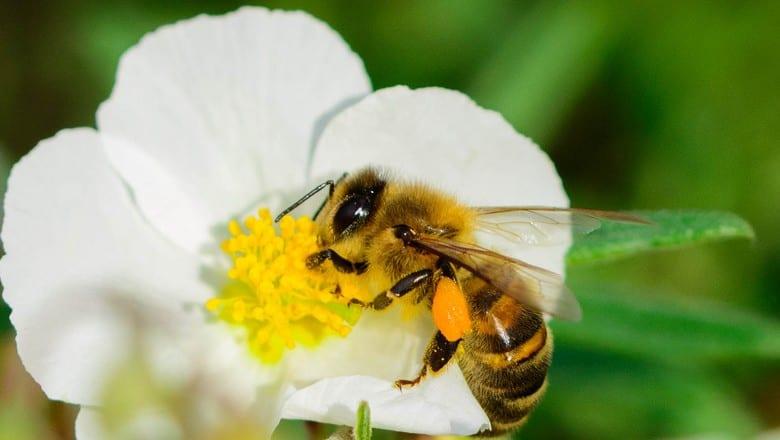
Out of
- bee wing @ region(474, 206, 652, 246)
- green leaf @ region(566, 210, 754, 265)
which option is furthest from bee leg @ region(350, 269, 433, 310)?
green leaf @ region(566, 210, 754, 265)

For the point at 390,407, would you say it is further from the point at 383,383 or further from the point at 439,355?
the point at 439,355

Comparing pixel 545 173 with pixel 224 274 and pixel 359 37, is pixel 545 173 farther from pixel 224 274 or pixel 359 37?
pixel 359 37

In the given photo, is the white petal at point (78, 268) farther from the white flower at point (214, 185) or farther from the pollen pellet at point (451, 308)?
the pollen pellet at point (451, 308)

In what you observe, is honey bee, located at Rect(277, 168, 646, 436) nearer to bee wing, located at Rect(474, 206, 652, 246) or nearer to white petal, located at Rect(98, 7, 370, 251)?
bee wing, located at Rect(474, 206, 652, 246)

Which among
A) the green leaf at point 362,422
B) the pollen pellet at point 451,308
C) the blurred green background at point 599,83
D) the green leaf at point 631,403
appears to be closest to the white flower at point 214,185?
the pollen pellet at point 451,308

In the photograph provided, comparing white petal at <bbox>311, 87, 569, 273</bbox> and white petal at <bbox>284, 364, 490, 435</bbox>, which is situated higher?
white petal at <bbox>311, 87, 569, 273</bbox>

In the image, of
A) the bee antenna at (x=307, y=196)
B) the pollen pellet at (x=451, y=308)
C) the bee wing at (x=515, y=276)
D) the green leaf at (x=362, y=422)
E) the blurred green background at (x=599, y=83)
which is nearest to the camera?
the green leaf at (x=362, y=422)

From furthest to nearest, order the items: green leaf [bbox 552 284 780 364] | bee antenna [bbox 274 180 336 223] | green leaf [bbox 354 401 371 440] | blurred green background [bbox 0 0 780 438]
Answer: blurred green background [bbox 0 0 780 438], green leaf [bbox 552 284 780 364], bee antenna [bbox 274 180 336 223], green leaf [bbox 354 401 371 440]
